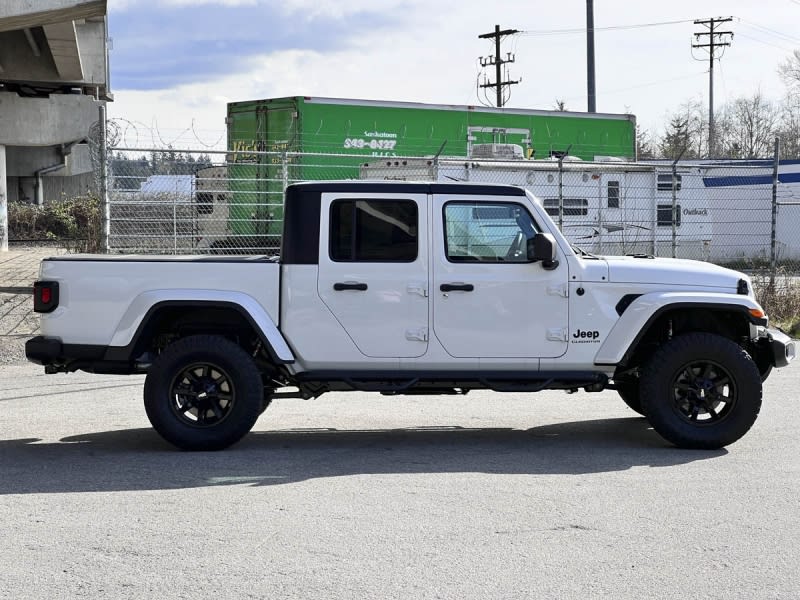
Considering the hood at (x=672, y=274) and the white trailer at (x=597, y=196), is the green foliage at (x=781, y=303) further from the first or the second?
the hood at (x=672, y=274)

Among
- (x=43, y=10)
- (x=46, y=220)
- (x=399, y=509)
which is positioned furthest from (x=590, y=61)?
(x=399, y=509)

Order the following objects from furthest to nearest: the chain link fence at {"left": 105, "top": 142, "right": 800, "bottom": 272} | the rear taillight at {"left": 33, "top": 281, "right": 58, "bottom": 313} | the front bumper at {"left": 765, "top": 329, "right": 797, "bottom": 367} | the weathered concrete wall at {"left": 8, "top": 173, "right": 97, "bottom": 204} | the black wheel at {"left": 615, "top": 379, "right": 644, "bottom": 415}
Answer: the weathered concrete wall at {"left": 8, "top": 173, "right": 97, "bottom": 204}, the chain link fence at {"left": 105, "top": 142, "right": 800, "bottom": 272}, the black wheel at {"left": 615, "top": 379, "right": 644, "bottom": 415}, the front bumper at {"left": 765, "top": 329, "right": 797, "bottom": 367}, the rear taillight at {"left": 33, "top": 281, "right": 58, "bottom": 313}

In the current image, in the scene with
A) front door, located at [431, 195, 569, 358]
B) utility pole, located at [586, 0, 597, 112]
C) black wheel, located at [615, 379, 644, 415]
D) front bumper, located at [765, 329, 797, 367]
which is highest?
utility pole, located at [586, 0, 597, 112]

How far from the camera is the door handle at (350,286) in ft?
26.7

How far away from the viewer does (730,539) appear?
19.0 feet

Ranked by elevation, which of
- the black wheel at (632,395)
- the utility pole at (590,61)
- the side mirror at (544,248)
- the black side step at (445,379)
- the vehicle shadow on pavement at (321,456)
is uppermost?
the utility pole at (590,61)

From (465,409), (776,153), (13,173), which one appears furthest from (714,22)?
(465,409)

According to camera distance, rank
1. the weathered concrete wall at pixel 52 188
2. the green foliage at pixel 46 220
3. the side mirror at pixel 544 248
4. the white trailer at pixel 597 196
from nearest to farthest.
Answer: the side mirror at pixel 544 248, the white trailer at pixel 597 196, the green foliage at pixel 46 220, the weathered concrete wall at pixel 52 188

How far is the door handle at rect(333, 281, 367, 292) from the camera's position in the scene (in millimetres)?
8125

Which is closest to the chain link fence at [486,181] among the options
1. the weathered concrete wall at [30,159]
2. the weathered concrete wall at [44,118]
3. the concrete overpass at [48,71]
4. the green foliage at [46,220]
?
the concrete overpass at [48,71]

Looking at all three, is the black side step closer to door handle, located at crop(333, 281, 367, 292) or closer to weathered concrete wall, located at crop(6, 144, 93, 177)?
door handle, located at crop(333, 281, 367, 292)

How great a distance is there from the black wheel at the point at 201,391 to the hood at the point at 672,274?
2.87 m

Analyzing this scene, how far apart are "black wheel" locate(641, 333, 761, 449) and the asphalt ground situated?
15 centimetres

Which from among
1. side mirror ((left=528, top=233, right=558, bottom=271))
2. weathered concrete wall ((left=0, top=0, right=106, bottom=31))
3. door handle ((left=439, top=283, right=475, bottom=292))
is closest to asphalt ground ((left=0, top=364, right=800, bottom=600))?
door handle ((left=439, top=283, right=475, bottom=292))
